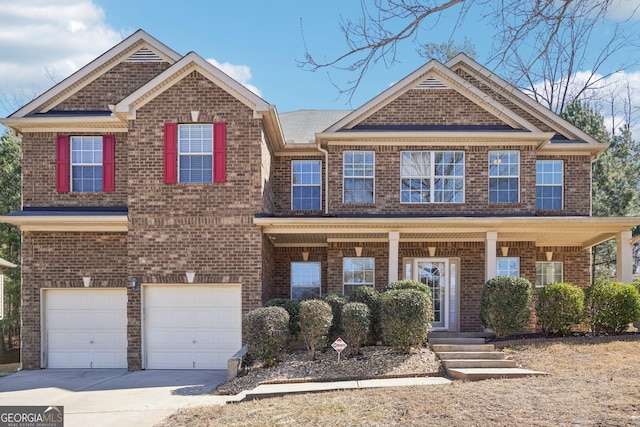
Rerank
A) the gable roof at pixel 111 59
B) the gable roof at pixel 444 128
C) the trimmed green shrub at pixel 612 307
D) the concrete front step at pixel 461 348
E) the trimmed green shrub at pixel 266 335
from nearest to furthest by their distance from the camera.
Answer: the trimmed green shrub at pixel 266 335, the concrete front step at pixel 461 348, the trimmed green shrub at pixel 612 307, the gable roof at pixel 444 128, the gable roof at pixel 111 59

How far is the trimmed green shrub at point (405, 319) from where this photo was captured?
12516mm

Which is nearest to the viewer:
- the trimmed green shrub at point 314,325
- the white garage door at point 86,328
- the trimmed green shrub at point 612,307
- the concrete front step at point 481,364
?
the concrete front step at point 481,364

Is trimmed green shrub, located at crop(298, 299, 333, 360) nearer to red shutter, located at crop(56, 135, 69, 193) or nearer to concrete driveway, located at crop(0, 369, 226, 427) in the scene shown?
concrete driveway, located at crop(0, 369, 226, 427)

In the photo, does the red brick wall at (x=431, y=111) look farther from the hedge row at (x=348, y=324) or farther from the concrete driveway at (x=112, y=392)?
the concrete driveway at (x=112, y=392)

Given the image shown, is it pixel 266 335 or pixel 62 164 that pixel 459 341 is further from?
pixel 62 164

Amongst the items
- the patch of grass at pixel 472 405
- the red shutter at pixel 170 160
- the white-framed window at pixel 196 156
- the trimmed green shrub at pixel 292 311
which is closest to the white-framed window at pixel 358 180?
the trimmed green shrub at pixel 292 311

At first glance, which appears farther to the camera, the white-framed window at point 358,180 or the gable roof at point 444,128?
the white-framed window at point 358,180

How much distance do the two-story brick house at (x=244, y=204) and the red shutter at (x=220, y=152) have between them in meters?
0.05

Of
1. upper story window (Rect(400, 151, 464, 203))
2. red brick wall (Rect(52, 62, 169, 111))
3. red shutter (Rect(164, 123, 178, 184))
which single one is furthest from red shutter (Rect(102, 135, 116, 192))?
upper story window (Rect(400, 151, 464, 203))

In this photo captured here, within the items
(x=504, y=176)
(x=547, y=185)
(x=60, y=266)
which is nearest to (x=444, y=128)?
(x=504, y=176)

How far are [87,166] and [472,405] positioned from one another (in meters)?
Result: 12.0

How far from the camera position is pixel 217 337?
14.9 metres

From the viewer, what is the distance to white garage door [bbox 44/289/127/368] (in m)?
15.6

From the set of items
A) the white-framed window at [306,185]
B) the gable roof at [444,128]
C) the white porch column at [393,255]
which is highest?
the gable roof at [444,128]
